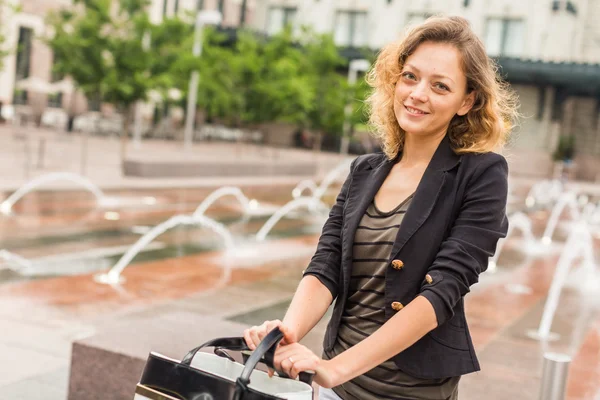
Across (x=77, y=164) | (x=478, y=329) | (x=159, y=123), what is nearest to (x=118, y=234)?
(x=478, y=329)

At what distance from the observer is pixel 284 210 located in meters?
17.9

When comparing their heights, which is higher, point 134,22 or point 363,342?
point 134,22

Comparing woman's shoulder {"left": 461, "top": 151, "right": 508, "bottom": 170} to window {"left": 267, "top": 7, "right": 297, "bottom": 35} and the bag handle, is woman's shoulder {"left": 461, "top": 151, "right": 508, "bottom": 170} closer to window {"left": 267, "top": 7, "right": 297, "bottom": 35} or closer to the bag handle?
the bag handle

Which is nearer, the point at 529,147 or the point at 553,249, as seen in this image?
the point at 553,249

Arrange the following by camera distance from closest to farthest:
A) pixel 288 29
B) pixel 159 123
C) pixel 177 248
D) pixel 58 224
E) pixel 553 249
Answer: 1. pixel 177 248
2. pixel 58 224
3. pixel 553 249
4. pixel 288 29
5. pixel 159 123

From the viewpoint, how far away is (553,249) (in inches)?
642

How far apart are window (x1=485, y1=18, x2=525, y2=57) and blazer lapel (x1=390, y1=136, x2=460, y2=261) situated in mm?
51214

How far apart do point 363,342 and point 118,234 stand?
34.2 feet

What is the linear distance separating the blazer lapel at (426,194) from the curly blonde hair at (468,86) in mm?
49

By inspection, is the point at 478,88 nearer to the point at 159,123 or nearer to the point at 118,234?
the point at 118,234

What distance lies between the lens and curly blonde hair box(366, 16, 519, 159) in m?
2.37

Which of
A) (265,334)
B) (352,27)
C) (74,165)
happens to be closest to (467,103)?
(265,334)

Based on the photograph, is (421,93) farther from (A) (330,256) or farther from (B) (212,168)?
(B) (212,168)

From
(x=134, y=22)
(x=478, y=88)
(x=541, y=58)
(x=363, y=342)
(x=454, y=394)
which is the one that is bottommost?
(x=454, y=394)
